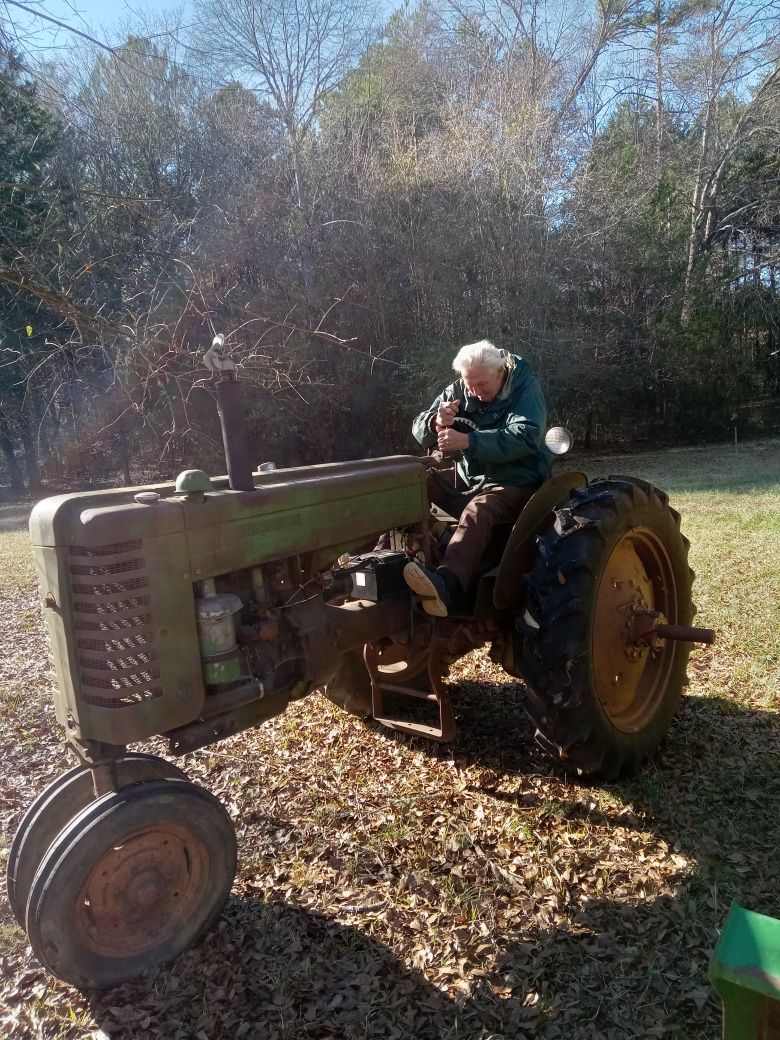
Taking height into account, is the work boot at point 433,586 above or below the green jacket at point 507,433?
below

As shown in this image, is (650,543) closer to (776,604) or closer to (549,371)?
(776,604)

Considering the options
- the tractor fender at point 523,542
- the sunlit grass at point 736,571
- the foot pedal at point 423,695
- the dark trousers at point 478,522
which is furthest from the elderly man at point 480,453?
the sunlit grass at point 736,571

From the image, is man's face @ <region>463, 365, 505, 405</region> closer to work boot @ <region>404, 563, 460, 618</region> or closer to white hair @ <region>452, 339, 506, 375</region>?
white hair @ <region>452, 339, 506, 375</region>

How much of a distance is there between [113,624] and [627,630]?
2135mm

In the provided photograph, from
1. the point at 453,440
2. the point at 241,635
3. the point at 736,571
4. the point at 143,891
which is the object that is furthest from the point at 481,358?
the point at 736,571

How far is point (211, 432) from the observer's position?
14.8 m

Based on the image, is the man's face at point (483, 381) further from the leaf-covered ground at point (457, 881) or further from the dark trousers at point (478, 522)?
the leaf-covered ground at point (457, 881)

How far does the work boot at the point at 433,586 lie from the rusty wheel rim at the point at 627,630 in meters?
0.58

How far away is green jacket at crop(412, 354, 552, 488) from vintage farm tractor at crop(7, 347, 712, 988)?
7.2 inches

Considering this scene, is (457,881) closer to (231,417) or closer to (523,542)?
(523,542)

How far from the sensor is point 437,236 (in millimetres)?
14984

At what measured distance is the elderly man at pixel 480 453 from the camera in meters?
2.99

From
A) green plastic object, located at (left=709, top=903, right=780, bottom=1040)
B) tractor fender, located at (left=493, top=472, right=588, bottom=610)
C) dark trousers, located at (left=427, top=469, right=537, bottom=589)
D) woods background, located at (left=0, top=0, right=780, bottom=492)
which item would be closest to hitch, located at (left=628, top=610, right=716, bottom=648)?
tractor fender, located at (left=493, top=472, right=588, bottom=610)

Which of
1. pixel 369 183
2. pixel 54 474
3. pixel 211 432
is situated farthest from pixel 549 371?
pixel 54 474
